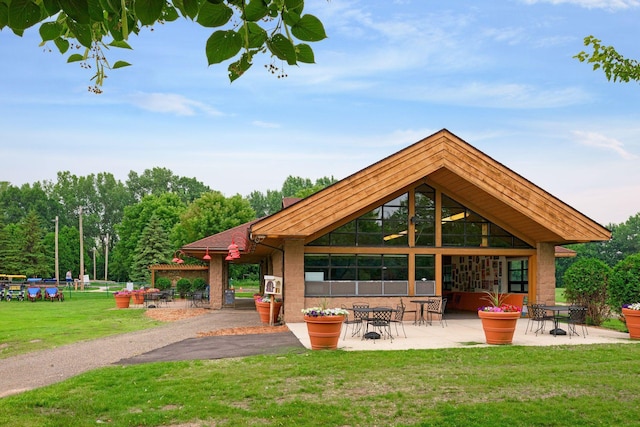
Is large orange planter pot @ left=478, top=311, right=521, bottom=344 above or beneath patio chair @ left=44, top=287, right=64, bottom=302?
above

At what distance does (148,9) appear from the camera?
1940mm

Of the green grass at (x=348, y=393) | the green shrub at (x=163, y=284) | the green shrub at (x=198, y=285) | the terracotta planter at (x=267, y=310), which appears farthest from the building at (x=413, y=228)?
the green shrub at (x=163, y=284)

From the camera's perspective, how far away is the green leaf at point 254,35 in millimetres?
2111

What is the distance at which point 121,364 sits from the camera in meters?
10.5

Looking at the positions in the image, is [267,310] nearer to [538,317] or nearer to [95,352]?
[95,352]

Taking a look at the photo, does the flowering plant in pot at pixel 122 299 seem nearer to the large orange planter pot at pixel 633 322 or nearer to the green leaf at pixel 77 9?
the large orange planter pot at pixel 633 322

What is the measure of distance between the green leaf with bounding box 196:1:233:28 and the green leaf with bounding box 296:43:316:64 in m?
0.32

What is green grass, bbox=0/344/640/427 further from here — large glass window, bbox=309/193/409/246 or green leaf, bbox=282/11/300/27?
large glass window, bbox=309/193/409/246

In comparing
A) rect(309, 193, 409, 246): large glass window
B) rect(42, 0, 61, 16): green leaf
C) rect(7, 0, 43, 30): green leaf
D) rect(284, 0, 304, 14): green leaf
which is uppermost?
rect(284, 0, 304, 14): green leaf

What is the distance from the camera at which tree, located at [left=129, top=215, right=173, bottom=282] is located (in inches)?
2165

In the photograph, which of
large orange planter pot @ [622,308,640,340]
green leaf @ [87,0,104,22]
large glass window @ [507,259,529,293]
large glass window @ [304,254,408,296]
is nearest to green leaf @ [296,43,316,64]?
green leaf @ [87,0,104,22]

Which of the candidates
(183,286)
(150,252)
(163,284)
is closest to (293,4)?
(183,286)

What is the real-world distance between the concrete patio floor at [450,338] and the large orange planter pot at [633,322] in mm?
188

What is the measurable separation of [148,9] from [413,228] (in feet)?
57.8
